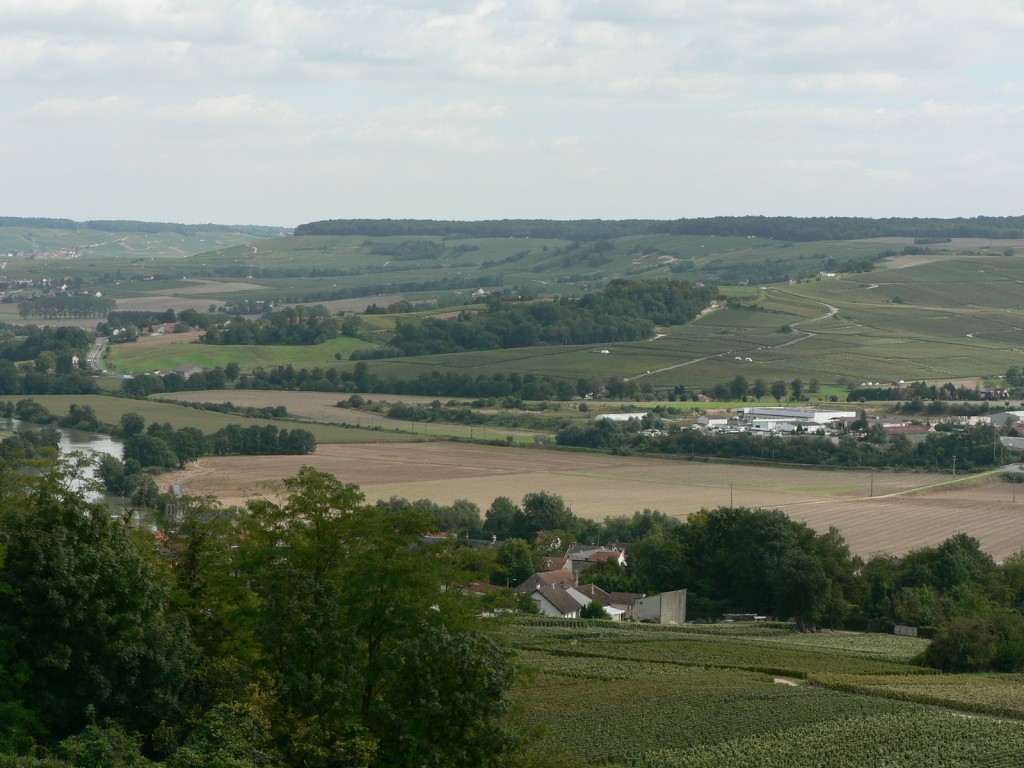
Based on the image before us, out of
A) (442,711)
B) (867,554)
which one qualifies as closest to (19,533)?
(442,711)

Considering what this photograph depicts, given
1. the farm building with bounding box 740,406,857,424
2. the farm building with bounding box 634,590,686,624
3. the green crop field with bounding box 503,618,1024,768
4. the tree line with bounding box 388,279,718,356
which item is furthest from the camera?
the tree line with bounding box 388,279,718,356

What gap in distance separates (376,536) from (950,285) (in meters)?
140

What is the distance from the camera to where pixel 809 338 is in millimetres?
123250

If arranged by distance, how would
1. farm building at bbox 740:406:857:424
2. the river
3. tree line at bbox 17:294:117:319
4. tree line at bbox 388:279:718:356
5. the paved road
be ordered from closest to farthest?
the river → farm building at bbox 740:406:857:424 → the paved road → tree line at bbox 388:279:718:356 → tree line at bbox 17:294:117:319

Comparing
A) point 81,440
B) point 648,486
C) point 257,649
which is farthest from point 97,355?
point 257,649

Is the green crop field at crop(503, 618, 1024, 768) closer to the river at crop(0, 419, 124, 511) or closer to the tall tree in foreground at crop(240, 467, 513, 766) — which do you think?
the tall tree in foreground at crop(240, 467, 513, 766)

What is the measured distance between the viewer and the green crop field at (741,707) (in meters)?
25.1

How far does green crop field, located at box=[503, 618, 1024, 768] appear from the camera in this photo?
82.3 feet

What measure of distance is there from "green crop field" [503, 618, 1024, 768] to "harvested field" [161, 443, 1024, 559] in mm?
20494

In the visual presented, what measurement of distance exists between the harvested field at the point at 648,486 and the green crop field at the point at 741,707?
20.5 meters

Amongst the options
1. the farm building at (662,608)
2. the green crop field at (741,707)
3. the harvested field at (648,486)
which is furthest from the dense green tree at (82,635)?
the harvested field at (648,486)

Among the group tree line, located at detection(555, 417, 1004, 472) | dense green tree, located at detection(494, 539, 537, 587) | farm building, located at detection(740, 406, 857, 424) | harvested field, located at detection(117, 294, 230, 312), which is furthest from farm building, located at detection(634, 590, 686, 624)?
harvested field, located at detection(117, 294, 230, 312)

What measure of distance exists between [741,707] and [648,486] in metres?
43.0

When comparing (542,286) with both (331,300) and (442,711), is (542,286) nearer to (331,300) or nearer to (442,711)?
(331,300)
